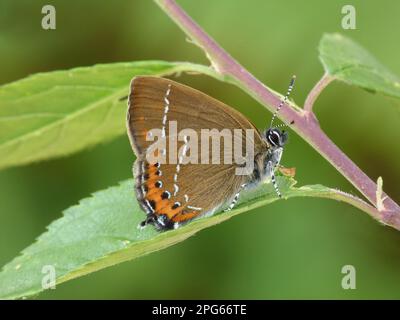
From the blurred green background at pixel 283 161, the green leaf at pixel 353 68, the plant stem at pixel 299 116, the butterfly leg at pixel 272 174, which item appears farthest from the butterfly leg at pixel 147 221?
the blurred green background at pixel 283 161

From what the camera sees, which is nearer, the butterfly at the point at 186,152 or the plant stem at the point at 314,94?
the plant stem at the point at 314,94

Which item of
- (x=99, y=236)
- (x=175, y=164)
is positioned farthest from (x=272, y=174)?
(x=99, y=236)

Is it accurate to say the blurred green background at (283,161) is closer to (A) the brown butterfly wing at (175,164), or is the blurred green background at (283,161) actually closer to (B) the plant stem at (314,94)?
(A) the brown butterfly wing at (175,164)

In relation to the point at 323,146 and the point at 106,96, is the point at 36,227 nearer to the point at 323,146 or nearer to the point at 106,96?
the point at 106,96

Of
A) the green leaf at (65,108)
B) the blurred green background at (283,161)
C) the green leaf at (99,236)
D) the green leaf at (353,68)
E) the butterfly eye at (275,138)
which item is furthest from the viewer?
the blurred green background at (283,161)

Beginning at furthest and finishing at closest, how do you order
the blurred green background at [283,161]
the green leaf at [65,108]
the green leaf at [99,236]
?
the blurred green background at [283,161]
the green leaf at [65,108]
the green leaf at [99,236]

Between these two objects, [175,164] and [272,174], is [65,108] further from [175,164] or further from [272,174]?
[272,174]

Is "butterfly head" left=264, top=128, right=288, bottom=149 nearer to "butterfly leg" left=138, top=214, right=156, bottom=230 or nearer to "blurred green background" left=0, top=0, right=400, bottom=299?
"butterfly leg" left=138, top=214, right=156, bottom=230

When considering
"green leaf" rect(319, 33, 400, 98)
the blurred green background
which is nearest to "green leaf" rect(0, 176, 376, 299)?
"green leaf" rect(319, 33, 400, 98)
